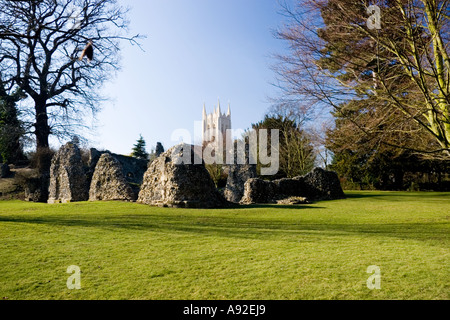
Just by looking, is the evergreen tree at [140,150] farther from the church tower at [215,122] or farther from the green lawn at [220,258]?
the church tower at [215,122]

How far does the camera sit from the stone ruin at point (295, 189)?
610 inches

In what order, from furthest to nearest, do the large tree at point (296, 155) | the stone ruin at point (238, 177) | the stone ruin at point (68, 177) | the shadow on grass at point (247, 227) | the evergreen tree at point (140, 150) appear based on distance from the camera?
the evergreen tree at point (140, 150), the large tree at point (296, 155), the stone ruin at point (238, 177), the stone ruin at point (68, 177), the shadow on grass at point (247, 227)

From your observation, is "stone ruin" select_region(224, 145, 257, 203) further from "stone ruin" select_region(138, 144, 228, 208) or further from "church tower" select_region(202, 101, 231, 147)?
"church tower" select_region(202, 101, 231, 147)

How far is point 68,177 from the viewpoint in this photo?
1523 centimetres

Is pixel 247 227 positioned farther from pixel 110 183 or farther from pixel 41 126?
pixel 41 126

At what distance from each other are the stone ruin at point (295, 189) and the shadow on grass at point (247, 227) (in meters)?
6.25

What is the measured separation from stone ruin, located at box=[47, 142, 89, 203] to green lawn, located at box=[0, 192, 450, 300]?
7358 mm

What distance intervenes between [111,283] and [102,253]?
1.43 m

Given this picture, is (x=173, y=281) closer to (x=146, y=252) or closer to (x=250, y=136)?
(x=146, y=252)

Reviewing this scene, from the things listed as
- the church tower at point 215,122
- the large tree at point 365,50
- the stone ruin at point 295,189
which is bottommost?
the stone ruin at point 295,189

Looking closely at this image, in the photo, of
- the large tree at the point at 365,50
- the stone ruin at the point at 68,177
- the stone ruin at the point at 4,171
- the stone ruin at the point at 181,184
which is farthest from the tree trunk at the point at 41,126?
the large tree at the point at 365,50

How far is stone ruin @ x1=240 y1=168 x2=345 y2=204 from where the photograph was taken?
15.5 meters

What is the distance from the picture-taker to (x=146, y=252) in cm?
501

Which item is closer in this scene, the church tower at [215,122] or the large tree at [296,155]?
the large tree at [296,155]
